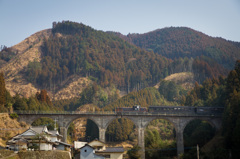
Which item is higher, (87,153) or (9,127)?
(9,127)

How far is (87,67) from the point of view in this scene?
7682 inches

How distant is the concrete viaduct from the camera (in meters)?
96.2

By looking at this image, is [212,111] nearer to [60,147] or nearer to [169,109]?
[169,109]

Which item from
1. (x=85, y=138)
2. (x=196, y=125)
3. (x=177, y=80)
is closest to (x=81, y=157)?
(x=196, y=125)

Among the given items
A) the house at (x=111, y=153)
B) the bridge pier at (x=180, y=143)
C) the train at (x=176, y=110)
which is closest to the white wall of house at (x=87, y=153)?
the house at (x=111, y=153)

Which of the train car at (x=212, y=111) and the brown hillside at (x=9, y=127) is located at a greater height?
the train car at (x=212, y=111)

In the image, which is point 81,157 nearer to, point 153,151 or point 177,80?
point 153,151

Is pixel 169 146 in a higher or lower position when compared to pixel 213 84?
lower

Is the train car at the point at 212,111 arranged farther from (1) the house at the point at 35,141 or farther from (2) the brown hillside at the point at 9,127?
(2) the brown hillside at the point at 9,127

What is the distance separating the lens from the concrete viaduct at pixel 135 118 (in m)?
96.2

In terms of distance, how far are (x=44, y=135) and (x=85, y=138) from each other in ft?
176

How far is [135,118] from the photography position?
9981 cm

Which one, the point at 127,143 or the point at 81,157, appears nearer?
the point at 81,157

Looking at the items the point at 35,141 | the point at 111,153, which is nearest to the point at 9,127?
the point at 35,141
